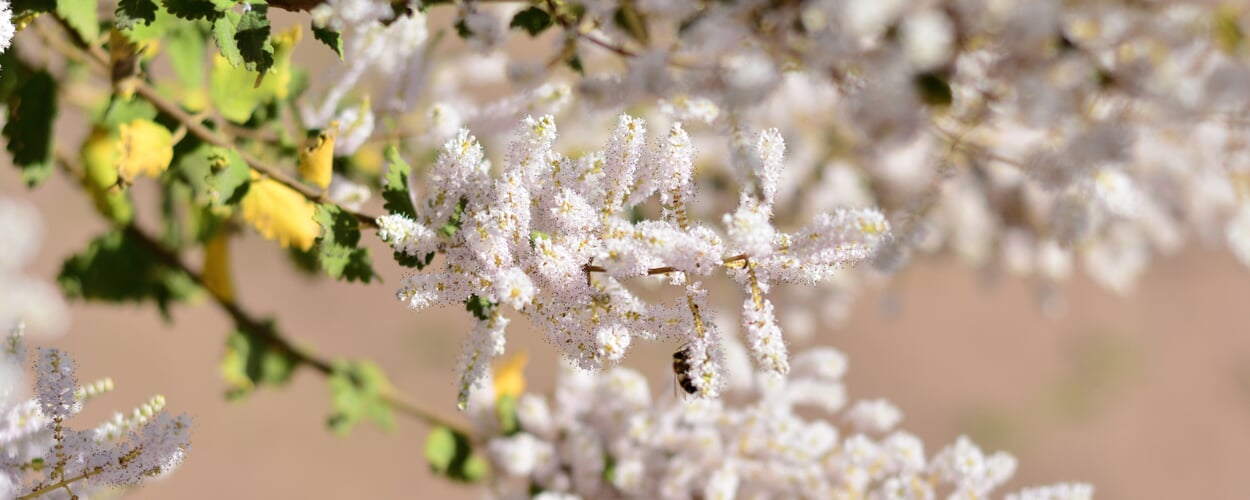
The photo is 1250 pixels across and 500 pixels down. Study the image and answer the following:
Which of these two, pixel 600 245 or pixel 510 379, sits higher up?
pixel 510 379

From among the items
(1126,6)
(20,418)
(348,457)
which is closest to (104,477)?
(20,418)

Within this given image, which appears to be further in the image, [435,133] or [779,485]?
[779,485]

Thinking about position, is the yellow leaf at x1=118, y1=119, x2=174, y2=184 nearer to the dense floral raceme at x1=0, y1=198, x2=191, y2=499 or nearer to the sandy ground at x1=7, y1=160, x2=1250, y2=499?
the dense floral raceme at x1=0, y1=198, x2=191, y2=499

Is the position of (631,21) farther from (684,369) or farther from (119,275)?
(119,275)

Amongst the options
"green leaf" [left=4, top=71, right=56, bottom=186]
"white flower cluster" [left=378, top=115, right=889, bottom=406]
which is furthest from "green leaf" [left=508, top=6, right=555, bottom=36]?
"green leaf" [left=4, top=71, right=56, bottom=186]

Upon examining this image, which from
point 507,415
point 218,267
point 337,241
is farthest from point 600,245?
point 218,267

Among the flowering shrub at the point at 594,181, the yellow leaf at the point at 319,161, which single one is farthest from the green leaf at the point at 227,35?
the yellow leaf at the point at 319,161

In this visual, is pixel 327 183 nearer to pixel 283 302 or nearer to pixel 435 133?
pixel 435 133
